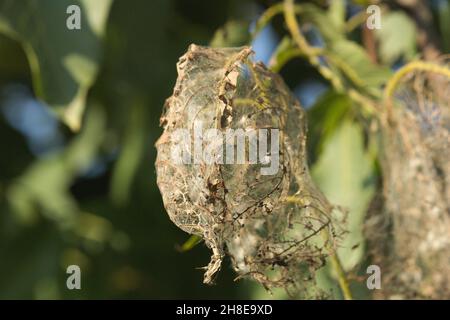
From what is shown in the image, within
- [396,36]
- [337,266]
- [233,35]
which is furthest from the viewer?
[396,36]

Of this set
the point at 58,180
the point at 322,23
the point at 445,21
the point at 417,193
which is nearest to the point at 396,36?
the point at 445,21

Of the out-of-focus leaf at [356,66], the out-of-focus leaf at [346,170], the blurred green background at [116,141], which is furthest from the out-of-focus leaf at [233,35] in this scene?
the out-of-focus leaf at [346,170]

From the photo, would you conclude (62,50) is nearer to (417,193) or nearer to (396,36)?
(417,193)

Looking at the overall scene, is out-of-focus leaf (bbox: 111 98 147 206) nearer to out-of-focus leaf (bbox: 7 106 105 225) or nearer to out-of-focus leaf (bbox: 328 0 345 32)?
out-of-focus leaf (bbox: 7 106 105 225)

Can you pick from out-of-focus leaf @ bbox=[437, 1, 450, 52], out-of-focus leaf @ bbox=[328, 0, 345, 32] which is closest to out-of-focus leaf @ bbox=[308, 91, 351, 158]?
out-of-focus leaf @ bbox=[328, 0, 345, 32]

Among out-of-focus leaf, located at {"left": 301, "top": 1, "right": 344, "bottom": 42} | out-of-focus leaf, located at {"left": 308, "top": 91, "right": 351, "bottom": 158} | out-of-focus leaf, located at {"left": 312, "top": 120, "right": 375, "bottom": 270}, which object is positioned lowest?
out-of-focus leaf, located at {"left": 312, "top": 120, "right": 375, "bottom": 270}

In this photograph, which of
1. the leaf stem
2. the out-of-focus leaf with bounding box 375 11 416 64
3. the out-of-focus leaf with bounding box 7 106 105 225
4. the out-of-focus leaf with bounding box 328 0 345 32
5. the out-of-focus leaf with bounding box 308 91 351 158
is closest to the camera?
the leaf stem

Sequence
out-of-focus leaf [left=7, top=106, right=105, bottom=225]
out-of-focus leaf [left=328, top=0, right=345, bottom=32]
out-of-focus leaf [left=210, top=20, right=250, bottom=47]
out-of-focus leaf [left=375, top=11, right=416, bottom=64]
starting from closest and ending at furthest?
out-of-focus leaf [left=210, top=20, right=250, bottom=47]
out-of-focus leaf [left=328, top=0, right=345, bottom=32]
out-of-focus leaf [left=375, top=11, right=416, bottom=64]
out-of-focus leaf [left=7, top=106, right=105, bottom=225]

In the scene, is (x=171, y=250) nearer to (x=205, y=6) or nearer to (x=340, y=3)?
(x=205, y=6)
